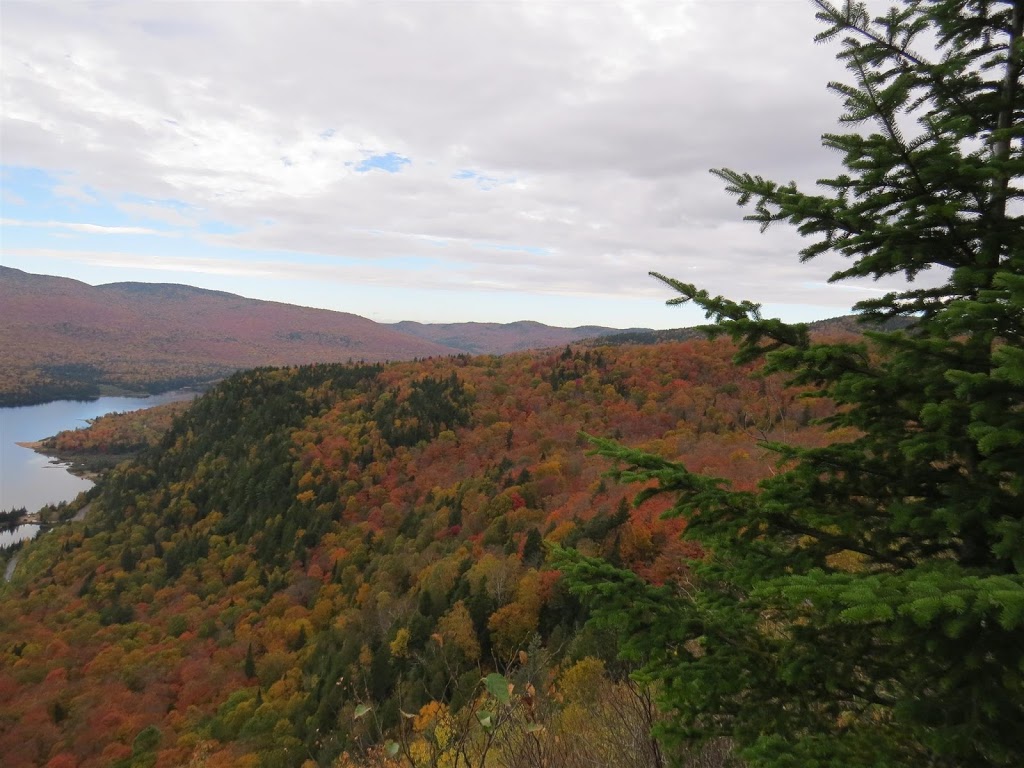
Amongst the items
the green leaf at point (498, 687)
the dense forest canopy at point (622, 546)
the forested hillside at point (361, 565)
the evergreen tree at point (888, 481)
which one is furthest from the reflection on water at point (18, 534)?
the evergreen tree at point (888, 481)

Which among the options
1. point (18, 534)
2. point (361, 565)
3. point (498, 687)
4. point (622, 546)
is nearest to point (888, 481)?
point (498, 687)

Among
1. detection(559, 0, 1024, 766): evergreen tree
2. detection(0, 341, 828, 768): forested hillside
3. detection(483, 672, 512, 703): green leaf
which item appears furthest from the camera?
detection(0, 341, 828, 768): forested hillside

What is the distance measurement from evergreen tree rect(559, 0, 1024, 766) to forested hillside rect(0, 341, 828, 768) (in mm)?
2004

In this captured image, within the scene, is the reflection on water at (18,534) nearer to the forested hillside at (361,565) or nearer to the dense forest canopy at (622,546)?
the dense forest canopy at (622,546)

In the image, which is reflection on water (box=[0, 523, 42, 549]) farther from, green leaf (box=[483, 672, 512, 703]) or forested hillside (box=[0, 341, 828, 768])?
green leaf (box=[483, 672, 512, 703])

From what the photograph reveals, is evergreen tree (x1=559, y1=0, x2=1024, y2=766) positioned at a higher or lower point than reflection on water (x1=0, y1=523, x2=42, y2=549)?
higher

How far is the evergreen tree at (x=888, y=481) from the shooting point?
3.31 metres

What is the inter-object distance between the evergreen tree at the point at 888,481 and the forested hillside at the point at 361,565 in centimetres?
200

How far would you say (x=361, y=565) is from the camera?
76.5 meters

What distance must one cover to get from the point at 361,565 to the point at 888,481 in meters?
80.2

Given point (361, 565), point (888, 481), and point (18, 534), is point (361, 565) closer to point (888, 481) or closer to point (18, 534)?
point (888, 481)

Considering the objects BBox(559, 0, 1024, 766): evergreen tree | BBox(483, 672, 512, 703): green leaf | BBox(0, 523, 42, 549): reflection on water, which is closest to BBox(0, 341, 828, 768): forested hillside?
BBox(483, 672, 512, 703): green leaf

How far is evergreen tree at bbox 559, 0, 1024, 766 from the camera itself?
3.31m

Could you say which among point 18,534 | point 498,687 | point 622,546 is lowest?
point 18,534
